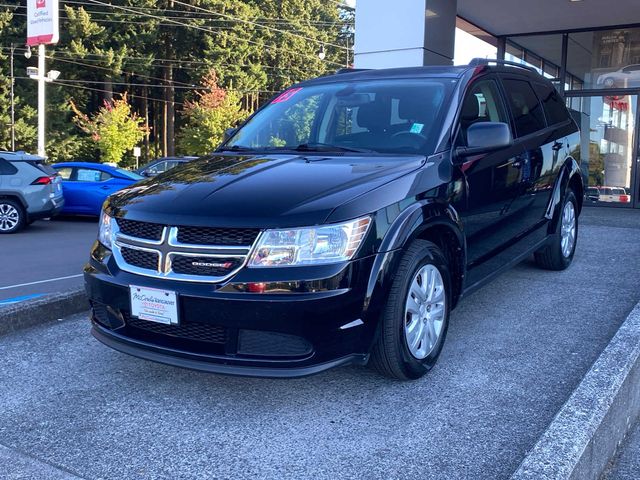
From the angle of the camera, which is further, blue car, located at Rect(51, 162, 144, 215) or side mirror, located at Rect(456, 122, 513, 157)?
blue car, located at Rect(51, 162, 144, 215)

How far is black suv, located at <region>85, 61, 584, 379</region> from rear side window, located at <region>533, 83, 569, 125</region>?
1.12m

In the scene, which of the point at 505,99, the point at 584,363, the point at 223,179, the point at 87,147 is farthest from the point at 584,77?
the point at 87,147

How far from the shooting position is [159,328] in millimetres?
3215

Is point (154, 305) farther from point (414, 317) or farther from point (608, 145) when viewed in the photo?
point (608, 145)

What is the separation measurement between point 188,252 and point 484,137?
1928 millimetres

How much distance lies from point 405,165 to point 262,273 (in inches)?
44.0

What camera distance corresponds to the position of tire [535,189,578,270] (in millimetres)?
5762

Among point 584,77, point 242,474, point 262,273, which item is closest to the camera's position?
point 242,474

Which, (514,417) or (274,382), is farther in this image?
(274,382)

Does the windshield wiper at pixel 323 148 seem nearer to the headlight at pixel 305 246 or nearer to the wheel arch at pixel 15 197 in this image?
the headlight at pixel 305 246

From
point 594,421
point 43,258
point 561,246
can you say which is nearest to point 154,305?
point 594,421

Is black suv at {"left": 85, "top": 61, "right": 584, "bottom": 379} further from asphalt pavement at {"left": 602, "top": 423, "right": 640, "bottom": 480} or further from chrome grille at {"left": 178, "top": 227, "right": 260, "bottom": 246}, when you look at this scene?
asphalt pavement at {"left": 602, "top": 423, "right": 640, "bottom": 480}

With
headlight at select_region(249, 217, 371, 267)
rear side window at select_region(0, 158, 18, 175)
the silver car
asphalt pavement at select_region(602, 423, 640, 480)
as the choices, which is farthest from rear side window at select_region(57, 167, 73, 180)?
asphalt pavement at select_region(602, 423, 640, 480)

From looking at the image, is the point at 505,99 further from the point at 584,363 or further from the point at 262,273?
the point at 262,273
